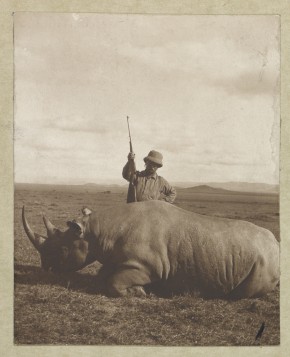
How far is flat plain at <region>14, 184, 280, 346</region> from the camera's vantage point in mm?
6234

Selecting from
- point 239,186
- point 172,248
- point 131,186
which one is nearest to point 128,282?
point 172,248

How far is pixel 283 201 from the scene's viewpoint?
6.48 meters

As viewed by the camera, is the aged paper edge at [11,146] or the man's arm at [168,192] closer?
the aged paper edge at [11,146]

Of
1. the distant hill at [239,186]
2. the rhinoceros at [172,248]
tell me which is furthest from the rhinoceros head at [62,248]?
the distant hill at [239,186]

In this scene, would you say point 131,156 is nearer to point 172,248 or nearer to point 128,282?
point 172,248

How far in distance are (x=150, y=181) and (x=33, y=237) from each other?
155cm

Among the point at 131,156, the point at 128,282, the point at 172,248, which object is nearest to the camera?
the point at 128,282

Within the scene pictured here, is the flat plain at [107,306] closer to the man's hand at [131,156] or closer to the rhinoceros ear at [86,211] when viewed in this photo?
the rhinoceros ear at [86,211]

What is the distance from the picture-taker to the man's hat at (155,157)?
6438 mm

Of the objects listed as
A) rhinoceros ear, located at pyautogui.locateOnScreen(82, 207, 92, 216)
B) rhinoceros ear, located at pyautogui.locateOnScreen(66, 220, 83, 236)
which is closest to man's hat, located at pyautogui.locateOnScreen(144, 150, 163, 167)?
rhinoceros ear, located at pyautogui.locateOnScreen(82, 207, 92, 216)

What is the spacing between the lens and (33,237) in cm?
634

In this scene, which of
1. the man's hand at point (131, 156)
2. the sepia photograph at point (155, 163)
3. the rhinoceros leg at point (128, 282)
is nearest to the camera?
the rhinoceros leg at point (128, 282)

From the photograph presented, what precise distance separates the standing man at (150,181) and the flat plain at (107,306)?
6.7 inches

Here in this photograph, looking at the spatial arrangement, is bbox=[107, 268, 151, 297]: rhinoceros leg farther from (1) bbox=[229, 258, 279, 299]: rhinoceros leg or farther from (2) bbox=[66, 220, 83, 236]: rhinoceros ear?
(1) bbox=[229, 258, 279, 299]: rhinoceros leg
